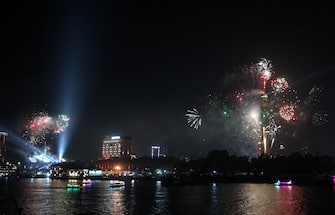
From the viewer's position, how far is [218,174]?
547ft

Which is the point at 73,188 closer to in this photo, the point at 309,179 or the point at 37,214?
the point at 37,214

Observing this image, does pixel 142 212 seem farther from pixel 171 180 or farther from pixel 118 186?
pixel 171 180

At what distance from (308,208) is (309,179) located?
90065mm

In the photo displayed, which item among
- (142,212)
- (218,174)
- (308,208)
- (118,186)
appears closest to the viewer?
(142,212)

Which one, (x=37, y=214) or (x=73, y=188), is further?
(x=73, y=188)

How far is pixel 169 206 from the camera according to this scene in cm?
5953

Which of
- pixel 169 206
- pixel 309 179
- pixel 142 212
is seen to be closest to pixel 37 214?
pixel 142 212

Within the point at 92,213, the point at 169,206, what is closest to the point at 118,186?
the point at 169,206

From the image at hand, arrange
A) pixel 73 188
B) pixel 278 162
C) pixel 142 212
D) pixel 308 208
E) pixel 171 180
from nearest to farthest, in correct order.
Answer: pixel 142 212 → pixel 308 208 → pixel 73 188 → pixel 171 180 → pixel 278 162

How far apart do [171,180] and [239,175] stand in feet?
119

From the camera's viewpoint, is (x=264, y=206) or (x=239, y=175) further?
(x=239, y=175)

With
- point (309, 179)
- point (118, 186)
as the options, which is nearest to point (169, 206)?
point (118, 186)

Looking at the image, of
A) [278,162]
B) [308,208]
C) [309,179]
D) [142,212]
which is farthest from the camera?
[278,162]

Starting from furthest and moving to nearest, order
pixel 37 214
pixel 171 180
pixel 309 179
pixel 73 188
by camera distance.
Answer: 1. pixel 309 179
2. pixel 171 180
3. pixel 73 188
4. pixel 37 214
